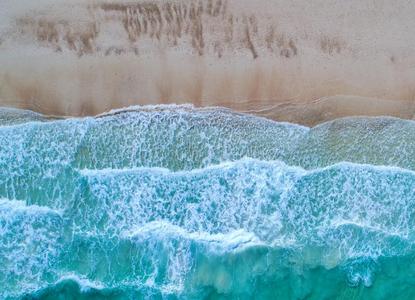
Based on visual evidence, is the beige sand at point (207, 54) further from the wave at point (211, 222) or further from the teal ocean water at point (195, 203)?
the wave at point (211, 222)

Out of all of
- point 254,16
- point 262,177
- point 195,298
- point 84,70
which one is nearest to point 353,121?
point 262,177

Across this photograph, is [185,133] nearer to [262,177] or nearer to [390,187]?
[262,177]

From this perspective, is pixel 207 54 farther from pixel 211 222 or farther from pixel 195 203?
pixel 211 222

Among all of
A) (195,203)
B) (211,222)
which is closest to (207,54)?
(195,203)

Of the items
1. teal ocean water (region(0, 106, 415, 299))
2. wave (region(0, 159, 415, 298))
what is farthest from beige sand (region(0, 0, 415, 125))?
wave (region(0, 159, 415, 298))

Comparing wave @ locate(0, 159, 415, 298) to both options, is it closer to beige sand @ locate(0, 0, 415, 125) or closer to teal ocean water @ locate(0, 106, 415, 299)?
teal ocean water @ locate(0, 106, 415, 299)

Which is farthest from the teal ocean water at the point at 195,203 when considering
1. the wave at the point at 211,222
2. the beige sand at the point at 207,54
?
the beige sand at the point at 207,54
